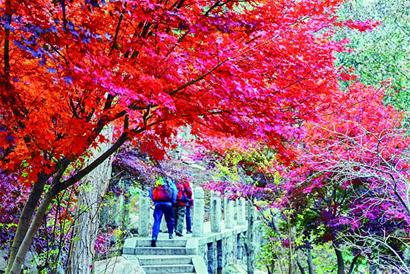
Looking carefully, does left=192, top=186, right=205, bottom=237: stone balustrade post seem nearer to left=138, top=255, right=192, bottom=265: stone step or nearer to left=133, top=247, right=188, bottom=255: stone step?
left=133, top=247, right=188, bottom=255: stone step

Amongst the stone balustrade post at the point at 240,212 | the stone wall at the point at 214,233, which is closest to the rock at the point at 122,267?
the stone wall at the point at 214,233

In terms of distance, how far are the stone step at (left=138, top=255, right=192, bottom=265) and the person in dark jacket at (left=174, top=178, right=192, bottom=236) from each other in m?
1.69

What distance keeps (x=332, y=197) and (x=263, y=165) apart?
1.59 metres

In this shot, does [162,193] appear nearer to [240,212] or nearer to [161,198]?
[161,198]

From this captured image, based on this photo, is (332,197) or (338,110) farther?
(332,197)

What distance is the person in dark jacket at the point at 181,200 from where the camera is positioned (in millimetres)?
11084

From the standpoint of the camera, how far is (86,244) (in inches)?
226

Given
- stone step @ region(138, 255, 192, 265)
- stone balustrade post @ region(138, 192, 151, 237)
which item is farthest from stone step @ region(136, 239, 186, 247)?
stone balustrade post @ region(138, 192, 151, 237)

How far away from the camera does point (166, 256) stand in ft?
32.3

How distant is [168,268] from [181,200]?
2196 mm

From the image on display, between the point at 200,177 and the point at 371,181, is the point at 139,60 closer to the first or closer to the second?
the point at 371,181

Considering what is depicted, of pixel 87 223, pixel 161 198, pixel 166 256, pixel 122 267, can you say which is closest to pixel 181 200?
pixel 161 198

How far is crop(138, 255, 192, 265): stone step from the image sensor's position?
9.54 m

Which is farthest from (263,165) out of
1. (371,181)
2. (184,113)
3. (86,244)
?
(184,113)
